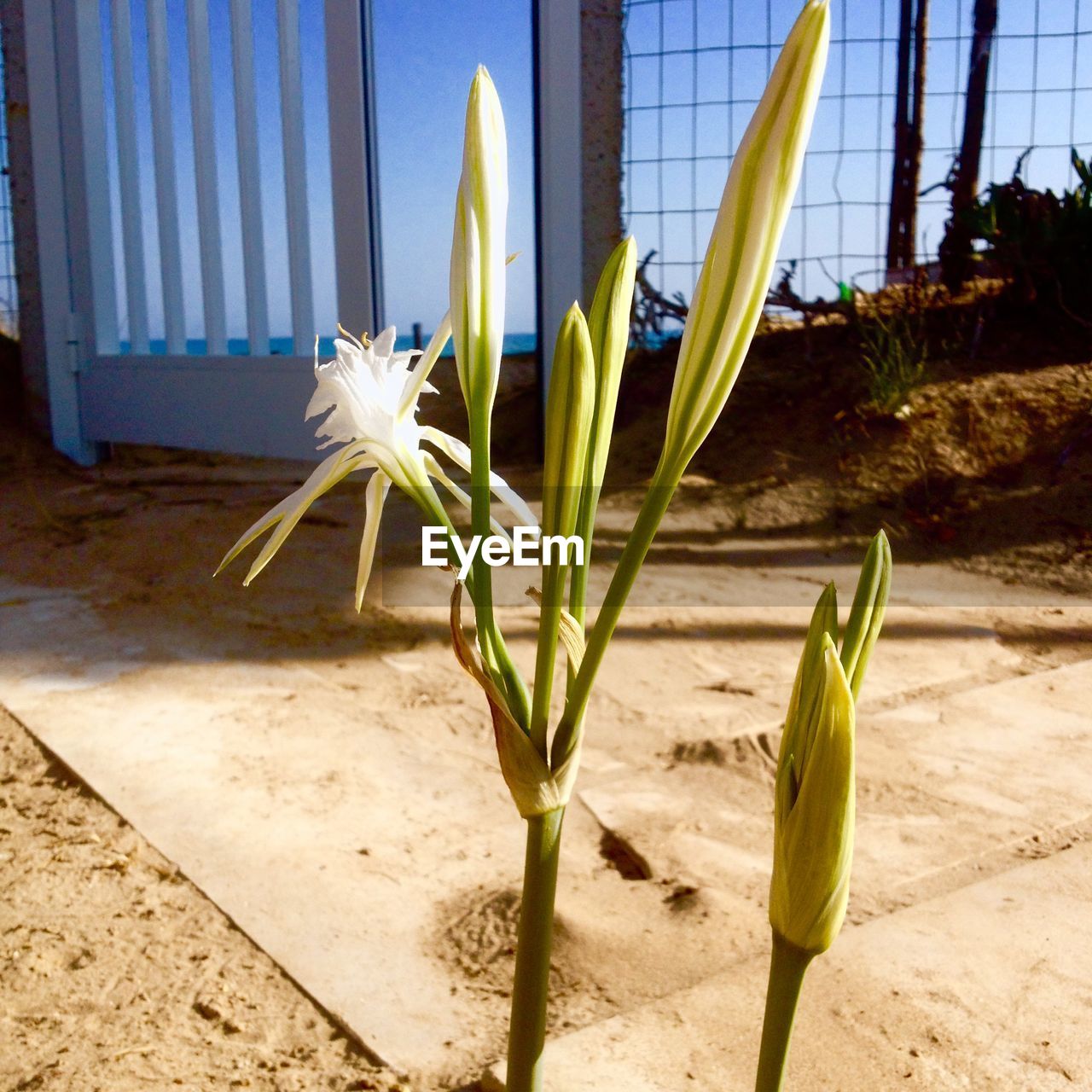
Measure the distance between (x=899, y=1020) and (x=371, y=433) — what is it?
0.82 metres

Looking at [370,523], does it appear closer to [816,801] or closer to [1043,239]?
[816,801]

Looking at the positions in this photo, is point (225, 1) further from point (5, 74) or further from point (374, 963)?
point (374, 963)

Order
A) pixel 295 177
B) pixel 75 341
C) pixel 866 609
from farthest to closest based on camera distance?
pixel 75 341 → pixel 295 177 → pixel 866 609

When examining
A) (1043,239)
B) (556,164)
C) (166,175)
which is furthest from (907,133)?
(166,175)

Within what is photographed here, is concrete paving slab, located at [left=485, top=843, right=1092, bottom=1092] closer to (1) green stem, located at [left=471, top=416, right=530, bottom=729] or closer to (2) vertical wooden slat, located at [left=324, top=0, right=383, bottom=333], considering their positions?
(1) green stem, located at [left=471, top=416, right=530, bottom=729]

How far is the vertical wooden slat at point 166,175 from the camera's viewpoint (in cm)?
450

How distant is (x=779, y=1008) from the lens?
63 cm

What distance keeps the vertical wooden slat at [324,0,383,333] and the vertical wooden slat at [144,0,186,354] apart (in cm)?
86

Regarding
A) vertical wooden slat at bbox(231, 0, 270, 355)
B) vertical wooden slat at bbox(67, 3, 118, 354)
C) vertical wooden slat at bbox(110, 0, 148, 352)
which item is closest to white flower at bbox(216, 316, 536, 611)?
vertical wooden slat at bbox(231, 0, 270, 355)

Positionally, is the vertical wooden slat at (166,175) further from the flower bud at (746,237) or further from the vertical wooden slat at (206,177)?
the flower bud at (746,237)

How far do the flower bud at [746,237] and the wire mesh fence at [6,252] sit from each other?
533 centimetres

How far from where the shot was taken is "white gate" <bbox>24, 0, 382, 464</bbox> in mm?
4215

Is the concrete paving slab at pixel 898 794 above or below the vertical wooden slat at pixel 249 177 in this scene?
below

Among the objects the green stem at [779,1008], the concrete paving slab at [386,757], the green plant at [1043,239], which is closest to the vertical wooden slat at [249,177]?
the concrete paving slab at [386,757]
